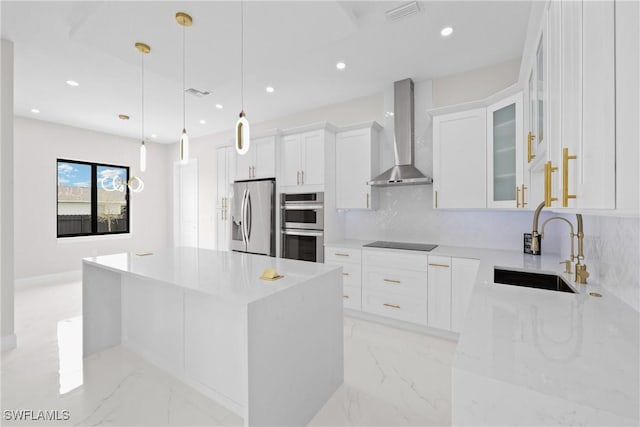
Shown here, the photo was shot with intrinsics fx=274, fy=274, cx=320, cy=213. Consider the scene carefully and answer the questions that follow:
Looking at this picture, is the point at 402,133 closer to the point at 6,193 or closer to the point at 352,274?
the point at 352,274

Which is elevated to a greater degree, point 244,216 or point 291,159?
point 291,159

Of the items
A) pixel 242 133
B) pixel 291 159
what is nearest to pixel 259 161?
pixel 291 159

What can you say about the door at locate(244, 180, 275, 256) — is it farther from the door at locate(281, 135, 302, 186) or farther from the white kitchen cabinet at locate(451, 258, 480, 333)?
the white kitchen cabinet at locate(451, 258, 480, 333)

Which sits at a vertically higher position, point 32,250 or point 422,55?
point 422,55

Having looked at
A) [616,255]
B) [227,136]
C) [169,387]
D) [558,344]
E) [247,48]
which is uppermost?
[227,136]

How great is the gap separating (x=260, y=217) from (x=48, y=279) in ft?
13.1

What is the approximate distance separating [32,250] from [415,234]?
607 centimetres

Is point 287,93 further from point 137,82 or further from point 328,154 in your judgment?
point 137,82

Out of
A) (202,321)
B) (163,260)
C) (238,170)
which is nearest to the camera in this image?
(202,321)

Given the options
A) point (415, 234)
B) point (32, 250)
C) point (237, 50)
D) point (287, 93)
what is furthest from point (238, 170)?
point (32, 250)

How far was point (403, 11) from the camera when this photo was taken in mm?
2105

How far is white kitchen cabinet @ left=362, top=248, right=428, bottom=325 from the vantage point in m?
2.82

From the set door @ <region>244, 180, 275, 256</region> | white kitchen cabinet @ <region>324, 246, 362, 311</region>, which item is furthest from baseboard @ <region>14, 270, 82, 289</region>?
white kitchen cabinet @ <region>324, 246, 362, 311</region>

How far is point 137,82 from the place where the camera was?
→ 3.33 meters
